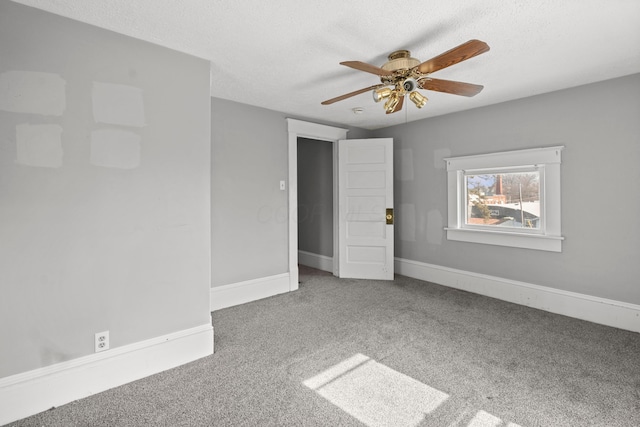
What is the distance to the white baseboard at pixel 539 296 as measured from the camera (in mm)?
2920

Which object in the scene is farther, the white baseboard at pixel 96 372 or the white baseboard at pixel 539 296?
the white baseboard at pixel 539 296

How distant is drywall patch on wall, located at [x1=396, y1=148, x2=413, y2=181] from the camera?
4730 mm

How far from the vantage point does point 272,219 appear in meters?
3.96

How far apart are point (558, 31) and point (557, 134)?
1551 millimetres

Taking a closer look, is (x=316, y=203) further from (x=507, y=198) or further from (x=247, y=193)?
(x=507, y=198)

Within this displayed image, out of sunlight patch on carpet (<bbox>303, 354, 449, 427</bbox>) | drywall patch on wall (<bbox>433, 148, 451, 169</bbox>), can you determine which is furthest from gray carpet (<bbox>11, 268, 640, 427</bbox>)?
drywall patch on wall (<bbox>433, 148, 451, 169</bbox>)

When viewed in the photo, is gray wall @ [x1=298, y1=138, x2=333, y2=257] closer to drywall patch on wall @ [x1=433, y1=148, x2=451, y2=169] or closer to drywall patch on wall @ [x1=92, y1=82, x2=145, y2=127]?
drywall patch on wall @ [x1=433, y1=148, x2=451, y2=169]

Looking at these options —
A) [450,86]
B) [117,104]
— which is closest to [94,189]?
[117,104]

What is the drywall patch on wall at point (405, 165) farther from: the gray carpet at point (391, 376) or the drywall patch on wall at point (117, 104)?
the drywall patch on wall at point (117, 104)

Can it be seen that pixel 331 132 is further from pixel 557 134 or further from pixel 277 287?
pixel 557 134

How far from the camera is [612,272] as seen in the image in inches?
117

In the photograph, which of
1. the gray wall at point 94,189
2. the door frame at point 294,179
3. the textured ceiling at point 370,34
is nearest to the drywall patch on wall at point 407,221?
the door frame at point 294,179

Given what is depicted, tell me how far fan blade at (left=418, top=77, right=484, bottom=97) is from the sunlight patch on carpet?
6.98 ft

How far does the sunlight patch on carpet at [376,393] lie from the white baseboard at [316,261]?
2.91 m
